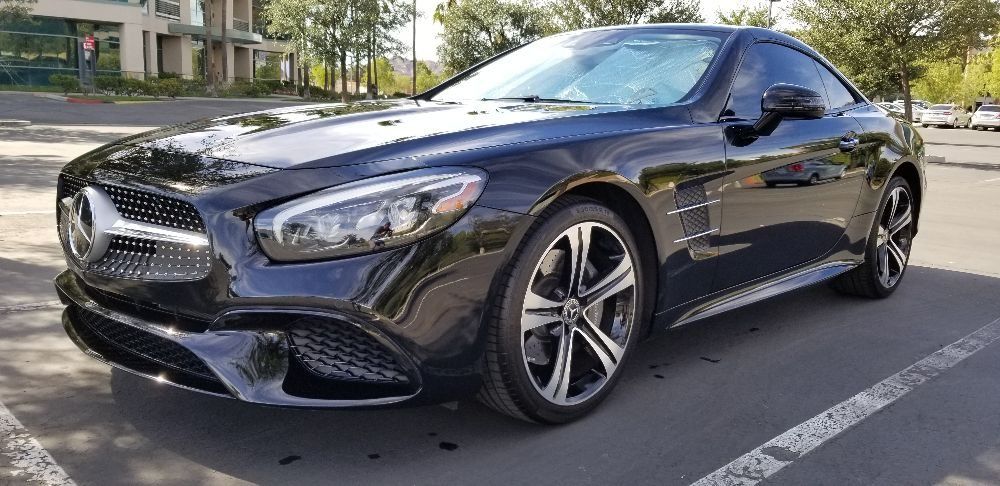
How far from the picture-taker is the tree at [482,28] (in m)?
46.0

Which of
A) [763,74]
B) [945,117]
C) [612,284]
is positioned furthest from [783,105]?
[945,117]

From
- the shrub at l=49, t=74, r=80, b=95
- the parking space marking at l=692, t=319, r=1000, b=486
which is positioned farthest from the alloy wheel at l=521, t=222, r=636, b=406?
the shrub at l=49, t=74, r=80, b=95

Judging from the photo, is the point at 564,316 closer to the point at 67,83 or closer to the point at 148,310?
the point at 148,310

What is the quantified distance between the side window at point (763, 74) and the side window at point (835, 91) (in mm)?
68

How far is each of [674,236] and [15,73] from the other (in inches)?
1790

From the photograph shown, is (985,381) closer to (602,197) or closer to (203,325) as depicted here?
(602,197)

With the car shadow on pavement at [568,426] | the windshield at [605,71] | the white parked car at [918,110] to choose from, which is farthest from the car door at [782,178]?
the white parked car at [918,110]

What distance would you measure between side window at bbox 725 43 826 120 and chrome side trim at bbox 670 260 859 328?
78 centimetres

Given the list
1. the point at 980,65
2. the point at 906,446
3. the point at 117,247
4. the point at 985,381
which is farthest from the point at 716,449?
the point at 980,65

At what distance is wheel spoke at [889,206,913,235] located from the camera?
5.11 meters

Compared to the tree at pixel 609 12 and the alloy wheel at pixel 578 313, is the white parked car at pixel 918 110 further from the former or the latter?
the alloy wheel at pixel 578 313

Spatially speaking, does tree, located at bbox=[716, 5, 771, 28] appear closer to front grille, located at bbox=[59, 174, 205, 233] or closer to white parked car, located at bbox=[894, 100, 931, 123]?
white parked car, located at bbox=[894, 100, 931, 123]

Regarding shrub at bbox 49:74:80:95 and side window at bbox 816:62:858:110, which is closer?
side window at bbox 816:62:858:110

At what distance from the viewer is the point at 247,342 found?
2475 millimetres
